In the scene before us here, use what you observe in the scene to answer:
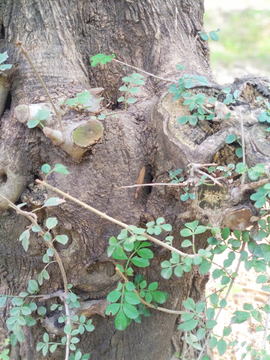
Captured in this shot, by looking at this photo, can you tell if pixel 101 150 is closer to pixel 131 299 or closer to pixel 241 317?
pixel 131 299

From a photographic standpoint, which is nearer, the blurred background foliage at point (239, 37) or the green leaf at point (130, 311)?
the green leaf at point (130, 311)

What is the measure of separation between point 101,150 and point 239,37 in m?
5.44

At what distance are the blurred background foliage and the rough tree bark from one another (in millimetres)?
3455

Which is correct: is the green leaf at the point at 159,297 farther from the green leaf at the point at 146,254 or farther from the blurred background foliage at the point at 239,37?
the blurred background foliage at the point at 239,37

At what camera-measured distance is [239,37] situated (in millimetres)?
5789

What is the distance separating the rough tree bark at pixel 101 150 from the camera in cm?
122

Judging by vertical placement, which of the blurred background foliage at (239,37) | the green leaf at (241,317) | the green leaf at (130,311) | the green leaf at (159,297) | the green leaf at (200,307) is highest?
the green leaf at (130,311)

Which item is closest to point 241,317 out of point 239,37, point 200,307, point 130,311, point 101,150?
point 200,307

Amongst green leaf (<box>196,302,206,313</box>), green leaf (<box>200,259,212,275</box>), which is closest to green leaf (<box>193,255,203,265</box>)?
green leaf (<box>200,259,212,275</box>)

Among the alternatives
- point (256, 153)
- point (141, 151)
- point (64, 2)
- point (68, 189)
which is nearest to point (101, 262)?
point (68, 189)

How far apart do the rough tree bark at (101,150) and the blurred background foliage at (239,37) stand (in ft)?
11.3

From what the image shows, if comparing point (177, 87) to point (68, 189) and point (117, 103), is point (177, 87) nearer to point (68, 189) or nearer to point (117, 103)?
point (117, 103)

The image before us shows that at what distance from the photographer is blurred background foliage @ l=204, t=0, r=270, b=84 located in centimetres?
503

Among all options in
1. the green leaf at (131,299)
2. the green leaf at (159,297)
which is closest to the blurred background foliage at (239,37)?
the green leaf at (159,297)
